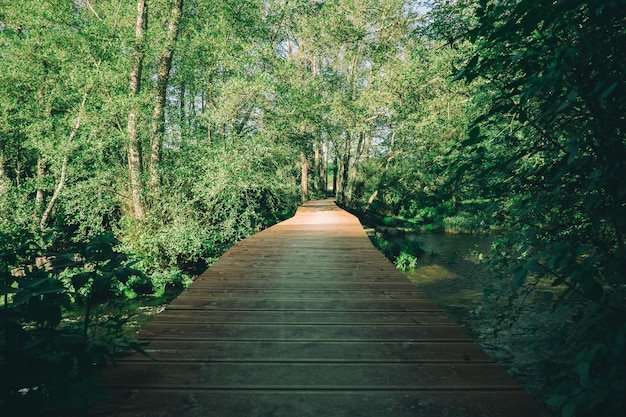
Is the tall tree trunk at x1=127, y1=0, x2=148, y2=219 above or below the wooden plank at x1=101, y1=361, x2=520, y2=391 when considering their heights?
above

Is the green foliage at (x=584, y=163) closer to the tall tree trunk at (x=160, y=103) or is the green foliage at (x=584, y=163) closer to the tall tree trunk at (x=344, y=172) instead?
the tall tree trunk at (x=160, y=103)

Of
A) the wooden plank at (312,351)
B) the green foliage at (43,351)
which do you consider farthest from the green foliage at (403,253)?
the green foliage at (43,351)

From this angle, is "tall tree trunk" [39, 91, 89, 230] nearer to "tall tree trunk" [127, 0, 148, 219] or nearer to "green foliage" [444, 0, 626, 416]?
"tall tree trunk" [127, 0, 148, 219]

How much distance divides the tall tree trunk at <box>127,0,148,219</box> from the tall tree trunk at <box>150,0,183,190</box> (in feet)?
1.40

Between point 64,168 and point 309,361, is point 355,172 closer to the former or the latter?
point 64,168

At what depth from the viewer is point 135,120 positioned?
33.1 ft

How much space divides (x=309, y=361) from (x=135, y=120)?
1009 centimetres

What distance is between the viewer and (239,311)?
2986 millimetres

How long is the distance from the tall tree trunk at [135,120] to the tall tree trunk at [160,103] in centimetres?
43

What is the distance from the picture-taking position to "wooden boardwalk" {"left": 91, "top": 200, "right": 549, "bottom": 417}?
1639mm

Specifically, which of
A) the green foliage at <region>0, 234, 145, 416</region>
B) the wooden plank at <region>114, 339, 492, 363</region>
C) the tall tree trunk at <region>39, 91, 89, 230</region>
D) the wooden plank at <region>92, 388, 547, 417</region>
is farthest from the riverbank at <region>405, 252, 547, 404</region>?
the tall tree trunk at <region>39, 91, 89, 230</region>

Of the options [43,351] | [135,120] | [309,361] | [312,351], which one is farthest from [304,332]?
[135,120]

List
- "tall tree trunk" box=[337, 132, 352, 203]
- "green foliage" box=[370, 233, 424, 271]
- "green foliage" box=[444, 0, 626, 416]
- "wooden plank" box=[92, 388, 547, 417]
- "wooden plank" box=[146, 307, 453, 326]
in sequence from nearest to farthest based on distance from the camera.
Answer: "green foliage" box=[444, 0, 626, 416] → "wooden plank" box=[92, 388, 547, 417] → "wooden plank" box=[146, 307, 453, 326] → "green foliage" box=[370, 233, 424, 271] → "tall tree trunk" box=[337, 132, 352, 203]

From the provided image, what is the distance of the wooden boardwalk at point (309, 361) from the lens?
1.64 meters
